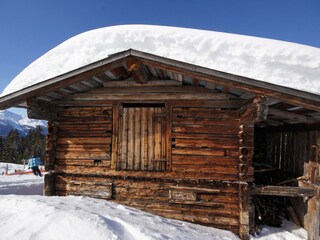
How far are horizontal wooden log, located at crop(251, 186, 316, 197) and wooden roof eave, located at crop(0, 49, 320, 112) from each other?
7.77 feet

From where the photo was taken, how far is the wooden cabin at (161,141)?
21.6 ft

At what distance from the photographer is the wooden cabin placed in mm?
6574

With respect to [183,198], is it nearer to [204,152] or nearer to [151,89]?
[204,152]

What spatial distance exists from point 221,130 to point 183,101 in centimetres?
136

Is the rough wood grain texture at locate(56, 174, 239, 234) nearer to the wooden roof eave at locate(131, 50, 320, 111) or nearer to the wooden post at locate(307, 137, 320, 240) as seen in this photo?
the wooden post at locate(307, 137, 320, 240)

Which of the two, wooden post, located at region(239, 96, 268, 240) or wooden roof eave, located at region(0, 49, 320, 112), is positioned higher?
wooden roof eave, located at region(0, 49, 320, 112)

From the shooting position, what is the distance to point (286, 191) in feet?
21.6

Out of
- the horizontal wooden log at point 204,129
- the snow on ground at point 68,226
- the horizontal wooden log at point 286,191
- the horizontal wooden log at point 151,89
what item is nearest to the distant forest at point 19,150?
the horizontal wooden log at point 151,89

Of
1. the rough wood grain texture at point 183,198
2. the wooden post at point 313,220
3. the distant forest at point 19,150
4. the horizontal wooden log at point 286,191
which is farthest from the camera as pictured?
the distant forest at point 19,150

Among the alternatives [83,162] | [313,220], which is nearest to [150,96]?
[83,162]

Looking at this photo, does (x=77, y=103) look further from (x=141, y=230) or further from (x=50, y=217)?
(x=141, y=230)

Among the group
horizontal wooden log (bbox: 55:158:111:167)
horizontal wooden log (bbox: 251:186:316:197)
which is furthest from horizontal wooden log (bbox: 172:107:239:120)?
horizontal wooden log (bbox: 55:158:111:167)

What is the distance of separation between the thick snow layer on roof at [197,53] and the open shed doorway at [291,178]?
168 cm

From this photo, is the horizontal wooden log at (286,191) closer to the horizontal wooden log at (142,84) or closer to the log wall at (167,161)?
the log wall at (167,161)
